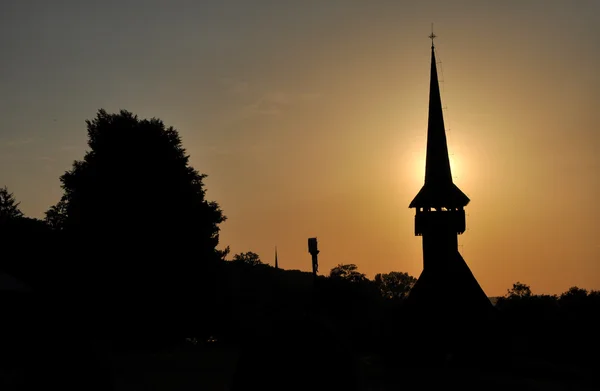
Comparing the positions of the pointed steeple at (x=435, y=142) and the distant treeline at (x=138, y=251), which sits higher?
the pointed steeple at (x=435, y=142)

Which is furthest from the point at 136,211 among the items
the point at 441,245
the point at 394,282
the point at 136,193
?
the point at 394,282

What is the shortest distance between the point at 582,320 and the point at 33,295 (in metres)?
46.8

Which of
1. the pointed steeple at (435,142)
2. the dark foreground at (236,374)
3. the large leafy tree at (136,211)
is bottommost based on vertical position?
the dark foreground at (236,374)

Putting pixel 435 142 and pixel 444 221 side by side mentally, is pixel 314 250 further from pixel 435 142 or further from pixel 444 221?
pixel 435 142

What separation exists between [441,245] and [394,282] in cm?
11931

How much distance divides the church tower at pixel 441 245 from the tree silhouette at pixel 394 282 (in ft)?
372

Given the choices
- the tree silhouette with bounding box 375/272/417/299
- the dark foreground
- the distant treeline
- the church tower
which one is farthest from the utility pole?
the tree silhouette with bounding box 375/272/417/299

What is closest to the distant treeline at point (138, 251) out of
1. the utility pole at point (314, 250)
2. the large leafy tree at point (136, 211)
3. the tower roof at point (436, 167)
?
the large leafy tree at point (136, 211)

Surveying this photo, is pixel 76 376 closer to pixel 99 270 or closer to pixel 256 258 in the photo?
pixel 99 270

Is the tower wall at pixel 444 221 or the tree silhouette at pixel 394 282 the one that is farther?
the tree silhouette at pixel 394 282

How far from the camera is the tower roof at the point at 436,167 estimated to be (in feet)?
169

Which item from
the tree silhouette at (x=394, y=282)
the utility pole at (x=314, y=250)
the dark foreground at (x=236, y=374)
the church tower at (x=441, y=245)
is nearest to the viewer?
the dark foreground at (x=236, y=374)

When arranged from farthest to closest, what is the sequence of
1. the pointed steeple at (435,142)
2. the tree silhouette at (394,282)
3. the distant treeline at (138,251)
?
the tree silhouette at (394,282) → the pointed steeple at (435,142) → the distant treeline at (138,251)

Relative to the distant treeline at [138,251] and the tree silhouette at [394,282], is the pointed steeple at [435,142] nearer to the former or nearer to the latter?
the distant treeline at [138,251]
